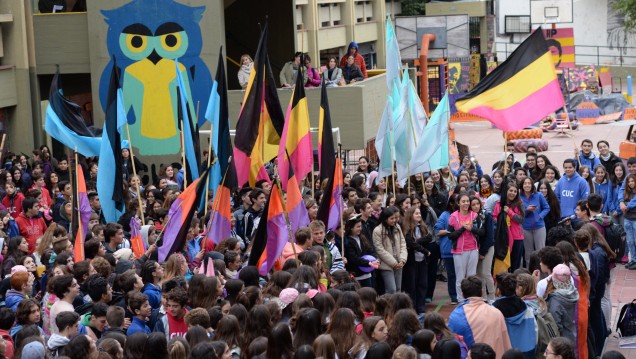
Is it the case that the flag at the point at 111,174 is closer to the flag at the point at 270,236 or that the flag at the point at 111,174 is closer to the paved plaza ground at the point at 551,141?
the flag at the point at 270,236

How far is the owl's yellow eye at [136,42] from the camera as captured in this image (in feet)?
80.0

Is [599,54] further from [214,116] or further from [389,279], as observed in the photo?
[389,279]

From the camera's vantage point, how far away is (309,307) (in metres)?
9.39

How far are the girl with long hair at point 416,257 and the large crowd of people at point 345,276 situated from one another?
0.02 m

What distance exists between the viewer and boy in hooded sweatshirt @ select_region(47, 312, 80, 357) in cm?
916

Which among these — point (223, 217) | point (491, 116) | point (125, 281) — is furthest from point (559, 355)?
point (491, 116)

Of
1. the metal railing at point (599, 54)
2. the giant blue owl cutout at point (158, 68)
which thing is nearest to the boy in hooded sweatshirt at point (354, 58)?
the giant blue owl cutout at point (158, 68)

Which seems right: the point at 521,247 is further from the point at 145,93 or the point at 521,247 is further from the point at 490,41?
the point at 490,41

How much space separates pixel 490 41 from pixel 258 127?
40.9m

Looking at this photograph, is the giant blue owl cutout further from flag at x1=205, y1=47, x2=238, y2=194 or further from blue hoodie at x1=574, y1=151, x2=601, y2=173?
blue hoodie at x1=574, y1=151, x2=601, y2=173

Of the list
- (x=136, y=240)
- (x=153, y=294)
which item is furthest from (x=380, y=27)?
(x=153, y=294)

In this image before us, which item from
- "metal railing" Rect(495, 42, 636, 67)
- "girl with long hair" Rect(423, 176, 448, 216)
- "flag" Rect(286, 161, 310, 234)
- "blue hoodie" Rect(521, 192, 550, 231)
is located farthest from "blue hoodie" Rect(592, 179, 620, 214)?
"metal railing" Rect(495, 42, 636, 67)

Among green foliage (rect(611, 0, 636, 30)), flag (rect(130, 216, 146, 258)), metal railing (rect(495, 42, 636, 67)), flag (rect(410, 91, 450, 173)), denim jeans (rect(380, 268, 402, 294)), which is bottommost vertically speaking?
denim jeans (rect(380, 268, 402, 294))

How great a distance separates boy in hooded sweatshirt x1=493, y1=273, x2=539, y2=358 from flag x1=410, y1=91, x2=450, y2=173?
6989 mm
